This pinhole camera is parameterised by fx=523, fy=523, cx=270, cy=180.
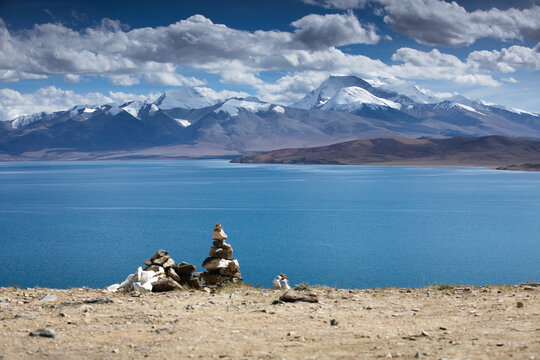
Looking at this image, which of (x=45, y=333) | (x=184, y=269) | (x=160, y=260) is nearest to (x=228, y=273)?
(x=184, y=269)

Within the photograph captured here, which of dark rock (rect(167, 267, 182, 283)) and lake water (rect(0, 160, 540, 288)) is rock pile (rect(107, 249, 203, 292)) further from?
lake water (rect(0, 160, 540, 288))

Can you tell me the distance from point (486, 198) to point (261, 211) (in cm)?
3599

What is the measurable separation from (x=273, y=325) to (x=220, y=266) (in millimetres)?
5396

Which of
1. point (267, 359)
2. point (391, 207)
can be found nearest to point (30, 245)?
point (267, 359)

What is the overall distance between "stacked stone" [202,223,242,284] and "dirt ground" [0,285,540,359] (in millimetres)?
1869

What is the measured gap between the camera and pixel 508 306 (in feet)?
38.3

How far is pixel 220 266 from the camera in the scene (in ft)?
51.5

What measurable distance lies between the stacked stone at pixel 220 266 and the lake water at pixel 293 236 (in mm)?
7489

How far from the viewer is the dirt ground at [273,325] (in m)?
8.84

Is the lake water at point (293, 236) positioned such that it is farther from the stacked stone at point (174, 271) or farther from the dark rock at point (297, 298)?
the dark rock at point (297, 298)

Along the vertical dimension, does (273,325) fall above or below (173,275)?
above

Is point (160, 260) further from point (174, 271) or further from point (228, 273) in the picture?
point (228, 273)

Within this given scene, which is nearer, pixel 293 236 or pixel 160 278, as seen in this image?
pixel 160 278

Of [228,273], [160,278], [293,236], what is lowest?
[293,236]
